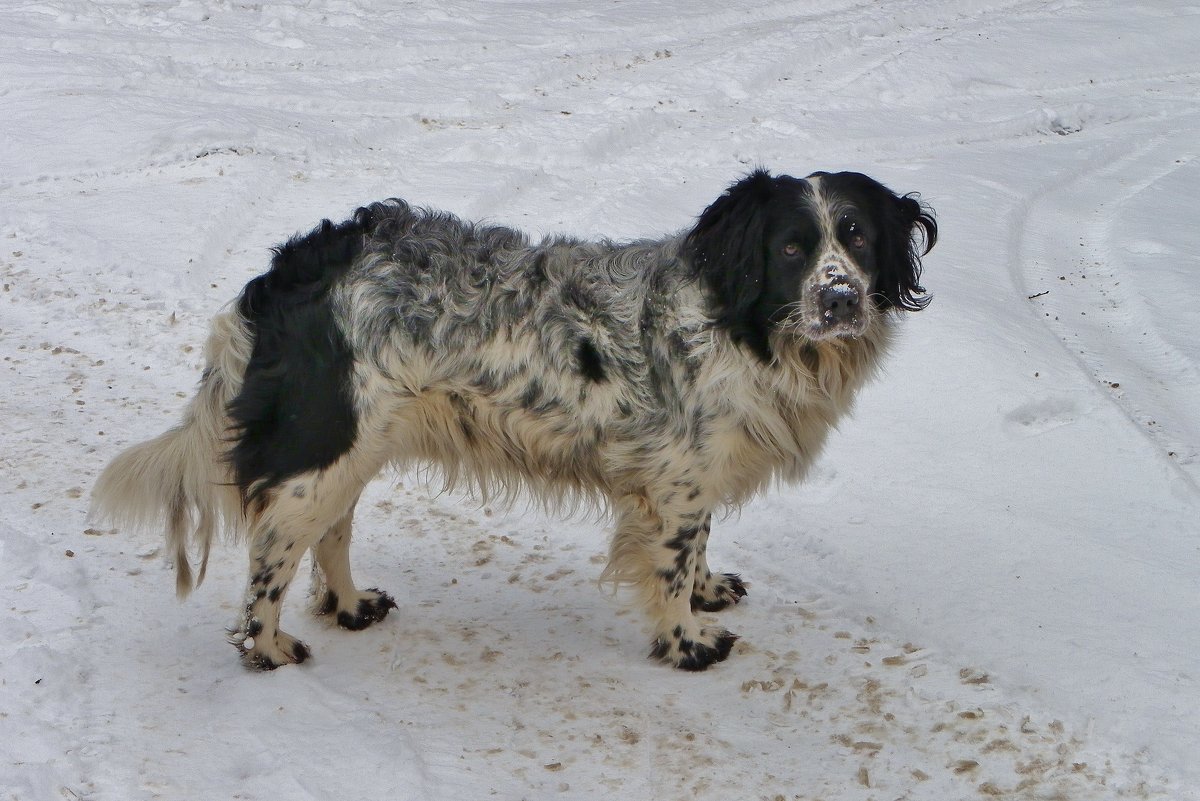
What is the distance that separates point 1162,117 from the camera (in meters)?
11.9

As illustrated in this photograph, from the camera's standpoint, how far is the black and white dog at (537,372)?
4.00m

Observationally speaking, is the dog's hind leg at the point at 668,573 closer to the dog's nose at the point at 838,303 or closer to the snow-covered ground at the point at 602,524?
the snow-covered ground at the point at 602,524

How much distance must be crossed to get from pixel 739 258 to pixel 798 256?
0.69 feet

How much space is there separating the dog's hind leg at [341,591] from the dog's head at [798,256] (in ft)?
5.79

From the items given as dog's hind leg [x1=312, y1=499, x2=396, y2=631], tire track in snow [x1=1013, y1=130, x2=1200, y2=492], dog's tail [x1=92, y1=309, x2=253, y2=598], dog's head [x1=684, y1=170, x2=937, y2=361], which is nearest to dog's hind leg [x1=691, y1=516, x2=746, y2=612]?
dog's head [x1=684, y1=170, x2=937, y2=361]

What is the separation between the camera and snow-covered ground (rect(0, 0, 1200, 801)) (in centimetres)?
372

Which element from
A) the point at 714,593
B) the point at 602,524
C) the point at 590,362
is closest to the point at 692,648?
the point at 714,593

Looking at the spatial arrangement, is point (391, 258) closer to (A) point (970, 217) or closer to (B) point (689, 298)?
(B) point (689, 298)

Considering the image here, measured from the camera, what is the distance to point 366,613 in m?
4.59

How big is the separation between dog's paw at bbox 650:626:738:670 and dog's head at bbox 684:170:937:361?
1139 mm

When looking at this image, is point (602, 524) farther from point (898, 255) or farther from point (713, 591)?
point (898, 255)

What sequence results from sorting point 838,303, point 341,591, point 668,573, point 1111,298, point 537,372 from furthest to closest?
point 1111,298
point 341,591
point 668,573
point 537,372
point 838,303

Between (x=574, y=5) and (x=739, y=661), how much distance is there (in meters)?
13.2

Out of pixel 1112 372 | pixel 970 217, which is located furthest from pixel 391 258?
pixel 970 217
